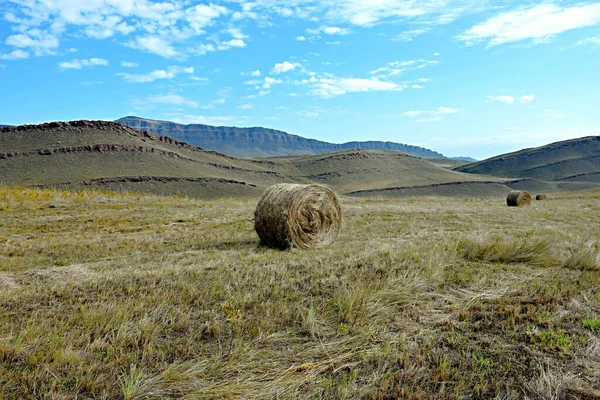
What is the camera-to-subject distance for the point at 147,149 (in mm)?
79500

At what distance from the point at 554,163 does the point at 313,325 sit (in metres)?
165

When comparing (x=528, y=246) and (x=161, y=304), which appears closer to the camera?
(x=161, y=304)

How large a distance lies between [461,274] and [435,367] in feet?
9.24

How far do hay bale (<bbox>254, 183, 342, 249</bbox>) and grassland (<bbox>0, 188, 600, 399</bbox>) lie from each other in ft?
6.72

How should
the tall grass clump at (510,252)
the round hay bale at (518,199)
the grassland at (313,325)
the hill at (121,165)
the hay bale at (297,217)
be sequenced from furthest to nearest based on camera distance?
the hill at (121,165) < the round hay bale at (518,199) < the hay bale at (297,217) < the tall grass clump at (510,252) < the grassland at (313,325)

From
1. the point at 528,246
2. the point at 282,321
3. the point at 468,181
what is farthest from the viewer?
the point at 468,181

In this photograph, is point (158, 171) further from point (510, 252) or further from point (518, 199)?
point (510, 252)

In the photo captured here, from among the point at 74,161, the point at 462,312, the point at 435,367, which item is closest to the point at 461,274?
the point at 462,312

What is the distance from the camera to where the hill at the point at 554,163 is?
130500mm

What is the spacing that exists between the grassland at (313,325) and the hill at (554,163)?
5593 inches

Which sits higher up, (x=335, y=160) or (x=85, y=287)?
(x=335, y=160)

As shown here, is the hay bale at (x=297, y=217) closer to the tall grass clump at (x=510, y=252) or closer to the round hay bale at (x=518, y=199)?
the tall grass clump at (x=510, y=252)

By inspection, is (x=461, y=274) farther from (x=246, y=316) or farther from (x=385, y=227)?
(x=385, y=227)

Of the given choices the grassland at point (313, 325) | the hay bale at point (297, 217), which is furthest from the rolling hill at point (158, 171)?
the grassland at point (313, 325)
